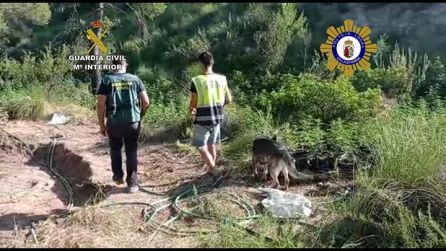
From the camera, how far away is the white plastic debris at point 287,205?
199 inches

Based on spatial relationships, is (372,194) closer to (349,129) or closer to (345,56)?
(349,129)

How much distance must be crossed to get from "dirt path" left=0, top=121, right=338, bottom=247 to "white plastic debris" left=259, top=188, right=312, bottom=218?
8.3 inches

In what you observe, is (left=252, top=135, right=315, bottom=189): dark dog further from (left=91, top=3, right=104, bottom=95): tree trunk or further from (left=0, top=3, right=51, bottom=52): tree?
(left=0, top=3, right=51, bottom=52): tree

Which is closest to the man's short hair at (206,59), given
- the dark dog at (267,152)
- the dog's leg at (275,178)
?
the dark dog at (267,152)

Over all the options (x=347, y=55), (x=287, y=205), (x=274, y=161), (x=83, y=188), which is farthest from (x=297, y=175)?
(x=347, y=55)

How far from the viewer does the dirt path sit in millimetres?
4887

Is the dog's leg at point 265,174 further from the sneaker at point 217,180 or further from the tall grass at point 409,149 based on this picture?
the tall grass at point 409,149

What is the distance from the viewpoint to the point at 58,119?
10359 mm

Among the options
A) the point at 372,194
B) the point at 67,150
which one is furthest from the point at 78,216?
the point at 67,150

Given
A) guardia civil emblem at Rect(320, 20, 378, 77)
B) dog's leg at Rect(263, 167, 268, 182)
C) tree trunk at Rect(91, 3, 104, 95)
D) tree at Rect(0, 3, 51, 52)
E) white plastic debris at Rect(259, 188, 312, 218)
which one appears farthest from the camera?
tree at Rect(0, 3, 51, 52)

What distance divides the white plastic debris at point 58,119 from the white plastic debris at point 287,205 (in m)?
5.98

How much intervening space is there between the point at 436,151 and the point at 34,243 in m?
3.76

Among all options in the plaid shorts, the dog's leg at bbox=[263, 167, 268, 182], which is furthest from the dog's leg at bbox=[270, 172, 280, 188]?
the plaid shorts

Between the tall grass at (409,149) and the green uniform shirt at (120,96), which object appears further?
the green uniform shirt at (120,96)
